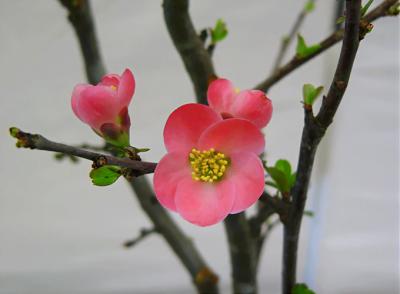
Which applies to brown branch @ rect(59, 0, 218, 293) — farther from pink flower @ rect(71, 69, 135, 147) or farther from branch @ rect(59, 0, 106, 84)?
pink flower @ rect(71, 69, 135, 147)

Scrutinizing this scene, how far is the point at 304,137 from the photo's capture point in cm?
20

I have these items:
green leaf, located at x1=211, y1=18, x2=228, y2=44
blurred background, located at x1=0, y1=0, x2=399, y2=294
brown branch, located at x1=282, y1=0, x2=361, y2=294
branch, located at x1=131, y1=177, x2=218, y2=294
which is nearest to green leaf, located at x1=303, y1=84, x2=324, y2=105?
brown branch, located at x1=282, y1=0, x2=361, y2=294

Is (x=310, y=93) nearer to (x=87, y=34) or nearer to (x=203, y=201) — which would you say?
(x=203, y=201)

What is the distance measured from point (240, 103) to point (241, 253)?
194 millimetres

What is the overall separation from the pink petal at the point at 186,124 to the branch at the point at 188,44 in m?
0.09

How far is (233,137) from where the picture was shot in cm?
19

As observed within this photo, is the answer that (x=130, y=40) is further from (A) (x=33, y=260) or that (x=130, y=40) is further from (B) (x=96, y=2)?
(A) (x=33, y=260)

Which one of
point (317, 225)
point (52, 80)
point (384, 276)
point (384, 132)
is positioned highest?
point (52, 80)

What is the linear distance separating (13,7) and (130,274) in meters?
0.52

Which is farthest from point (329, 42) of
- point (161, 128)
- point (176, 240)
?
point (161, 128)

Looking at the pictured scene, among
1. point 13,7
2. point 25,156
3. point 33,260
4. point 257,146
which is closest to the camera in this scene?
point 257,146

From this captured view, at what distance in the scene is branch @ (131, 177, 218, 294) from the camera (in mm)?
414

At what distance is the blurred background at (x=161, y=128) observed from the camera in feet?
2.13

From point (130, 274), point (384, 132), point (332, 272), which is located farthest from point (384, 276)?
point (130, 274)
